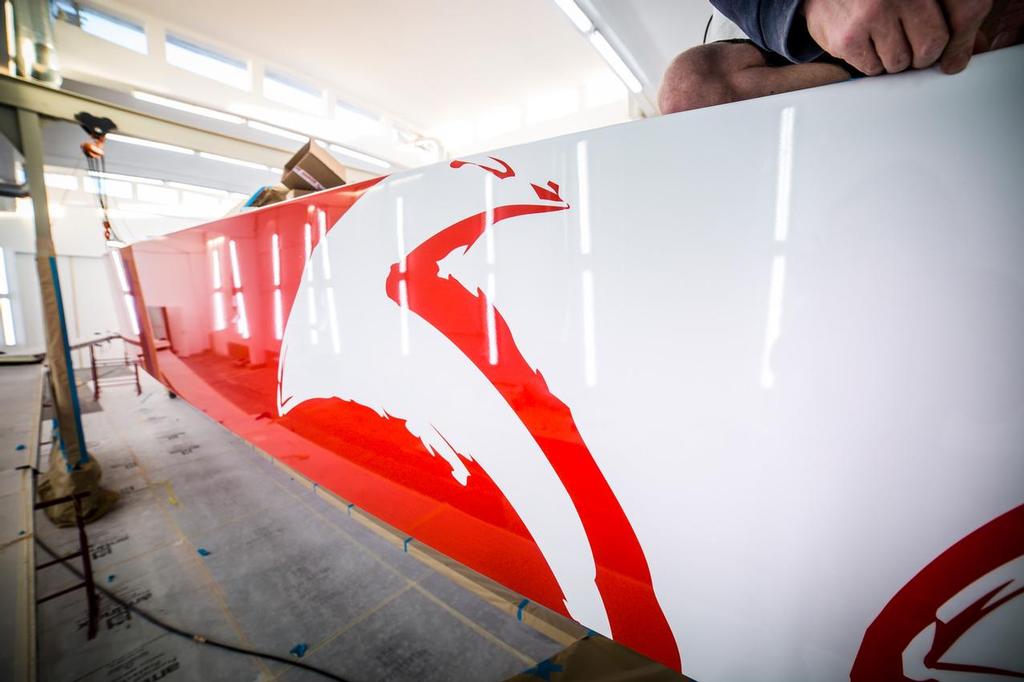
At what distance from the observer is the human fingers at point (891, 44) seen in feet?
1.50

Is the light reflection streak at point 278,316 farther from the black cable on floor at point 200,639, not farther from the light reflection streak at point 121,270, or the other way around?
the light reflection streak at point 121,270

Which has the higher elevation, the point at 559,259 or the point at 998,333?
the point at 559,259

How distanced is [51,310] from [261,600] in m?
2.14

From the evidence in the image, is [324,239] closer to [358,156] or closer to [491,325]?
[491,325]

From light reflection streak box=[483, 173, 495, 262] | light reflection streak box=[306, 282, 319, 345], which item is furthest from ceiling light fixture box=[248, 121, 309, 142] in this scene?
light reflection streak box=[483, 173, 495, 262]

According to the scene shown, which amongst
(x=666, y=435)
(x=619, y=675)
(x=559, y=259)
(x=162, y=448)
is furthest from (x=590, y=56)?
(x=162, y=448)

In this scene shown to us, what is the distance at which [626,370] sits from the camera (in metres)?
0.75

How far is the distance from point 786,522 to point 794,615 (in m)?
0.17

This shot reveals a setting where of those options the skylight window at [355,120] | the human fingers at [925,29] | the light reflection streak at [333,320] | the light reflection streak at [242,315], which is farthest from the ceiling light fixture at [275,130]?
the human fingers at [925,29]

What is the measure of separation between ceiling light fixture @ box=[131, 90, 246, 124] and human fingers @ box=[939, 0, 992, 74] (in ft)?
17.6

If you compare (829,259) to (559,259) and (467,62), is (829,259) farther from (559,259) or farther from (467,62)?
(467,62)

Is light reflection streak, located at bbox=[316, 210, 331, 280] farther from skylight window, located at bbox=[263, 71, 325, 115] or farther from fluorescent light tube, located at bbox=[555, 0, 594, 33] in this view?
skylight window, located at bbox=[263, 71, 325, 115]

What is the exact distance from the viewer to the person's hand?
432mm

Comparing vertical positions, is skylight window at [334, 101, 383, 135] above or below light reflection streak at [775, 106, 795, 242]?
above
